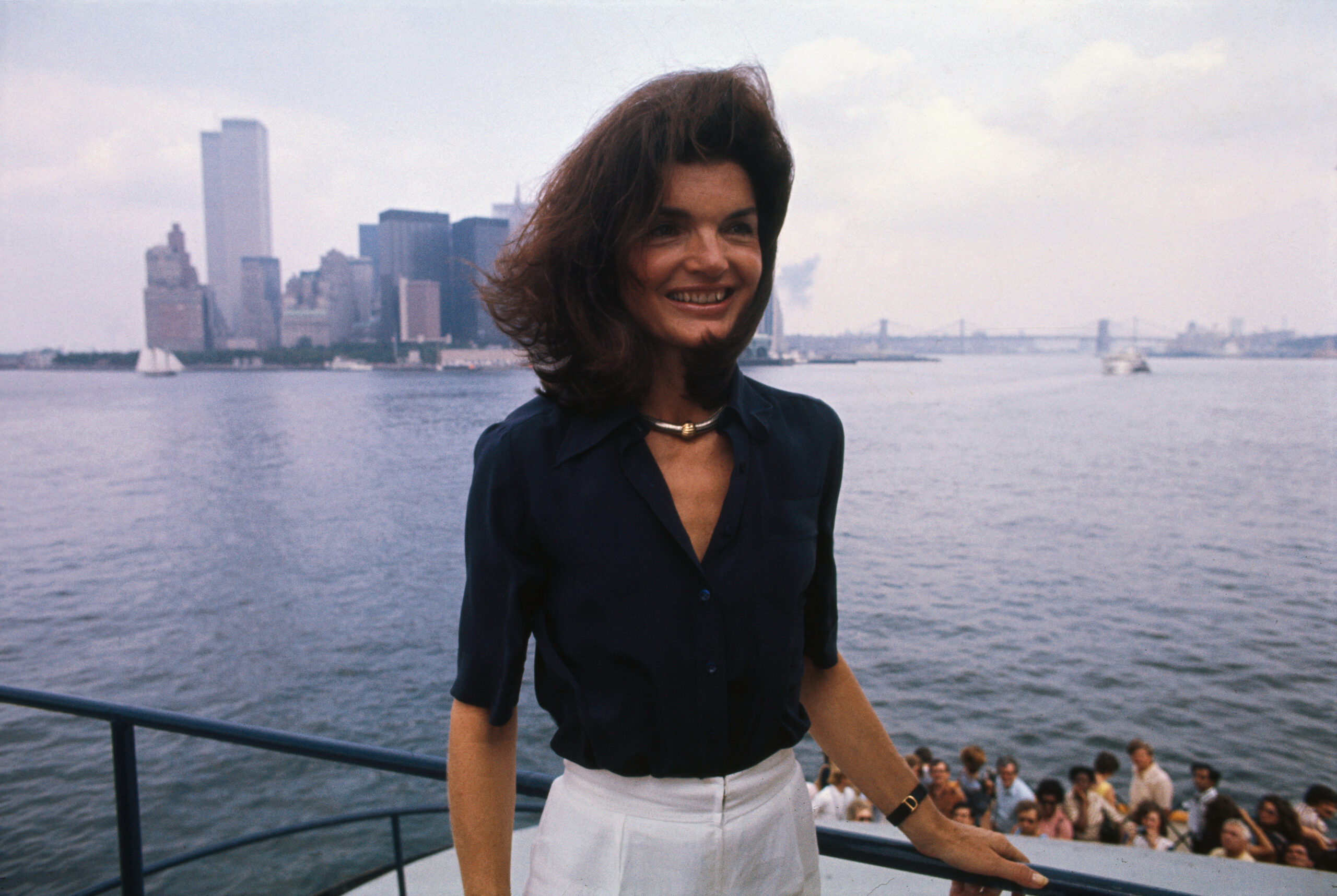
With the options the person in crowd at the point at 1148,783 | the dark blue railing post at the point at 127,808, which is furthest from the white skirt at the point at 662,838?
the person in crowd at the point at 1148,783

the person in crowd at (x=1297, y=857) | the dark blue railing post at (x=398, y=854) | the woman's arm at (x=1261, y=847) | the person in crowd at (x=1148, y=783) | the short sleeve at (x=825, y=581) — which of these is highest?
the short sleeve at (x=825, y=581)

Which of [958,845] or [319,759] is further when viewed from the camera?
[319,759]

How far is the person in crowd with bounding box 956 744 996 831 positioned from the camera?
9.26m

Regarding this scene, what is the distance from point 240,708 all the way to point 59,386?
16557 cm

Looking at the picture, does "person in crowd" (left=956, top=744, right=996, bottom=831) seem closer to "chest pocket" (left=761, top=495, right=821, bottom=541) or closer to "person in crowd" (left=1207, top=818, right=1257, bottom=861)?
"person in crowd" (left=1207, top=818, right=1257, bottom=861)

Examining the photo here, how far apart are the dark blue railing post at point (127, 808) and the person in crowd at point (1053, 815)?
8.96 m

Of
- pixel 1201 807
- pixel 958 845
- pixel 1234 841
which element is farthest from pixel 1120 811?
pixel 958 845

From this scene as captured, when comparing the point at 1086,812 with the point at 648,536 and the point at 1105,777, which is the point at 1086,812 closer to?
the point at 1105,777

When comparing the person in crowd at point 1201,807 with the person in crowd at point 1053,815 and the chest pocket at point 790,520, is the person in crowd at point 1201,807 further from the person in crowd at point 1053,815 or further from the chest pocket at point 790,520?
the chest pocket at point 790,520

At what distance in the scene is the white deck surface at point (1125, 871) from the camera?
5484mm

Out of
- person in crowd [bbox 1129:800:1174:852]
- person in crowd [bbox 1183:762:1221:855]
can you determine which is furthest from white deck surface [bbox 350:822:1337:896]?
person in crowd [bbox 1129:800:1174:852]

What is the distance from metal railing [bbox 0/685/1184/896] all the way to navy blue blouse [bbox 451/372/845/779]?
219 millimetres

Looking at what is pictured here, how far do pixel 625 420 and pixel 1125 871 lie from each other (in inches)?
273

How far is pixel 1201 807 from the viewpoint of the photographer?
8.47 m
